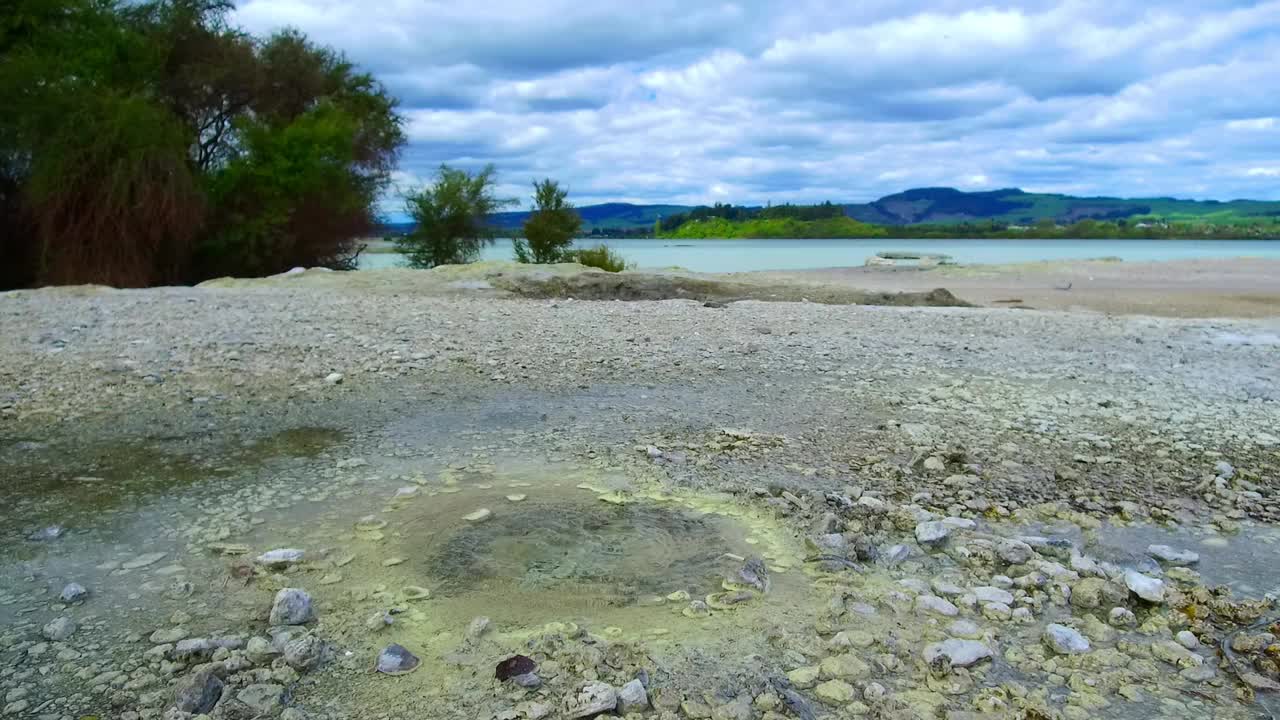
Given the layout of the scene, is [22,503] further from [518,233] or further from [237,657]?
[518,233]

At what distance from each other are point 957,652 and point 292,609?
2340 millimetres

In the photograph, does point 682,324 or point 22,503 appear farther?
point 682,324

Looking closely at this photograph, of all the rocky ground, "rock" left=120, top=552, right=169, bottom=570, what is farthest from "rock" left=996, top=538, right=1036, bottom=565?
"rock" left=120, top=552, right=169, bottom=570

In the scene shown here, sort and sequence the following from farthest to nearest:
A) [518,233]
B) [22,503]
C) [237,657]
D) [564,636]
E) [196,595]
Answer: [518,233], [22,503], [196,595], [564,636], [237,657]

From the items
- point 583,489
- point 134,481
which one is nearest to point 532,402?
point 583,489

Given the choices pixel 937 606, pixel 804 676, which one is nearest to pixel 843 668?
pixel 804 676

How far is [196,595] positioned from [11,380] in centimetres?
478

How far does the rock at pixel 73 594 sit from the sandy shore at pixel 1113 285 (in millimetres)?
15641

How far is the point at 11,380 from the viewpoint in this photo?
7102 millimetres

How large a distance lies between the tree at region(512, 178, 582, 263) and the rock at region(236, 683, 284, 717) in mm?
23765

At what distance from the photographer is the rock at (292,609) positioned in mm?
3318

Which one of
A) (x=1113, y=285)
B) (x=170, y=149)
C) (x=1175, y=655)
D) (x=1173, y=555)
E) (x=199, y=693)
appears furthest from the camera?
(x=1113, y=285)

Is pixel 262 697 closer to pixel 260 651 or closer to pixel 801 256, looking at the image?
pixel 260 651

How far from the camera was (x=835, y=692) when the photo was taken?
9.57 ft
